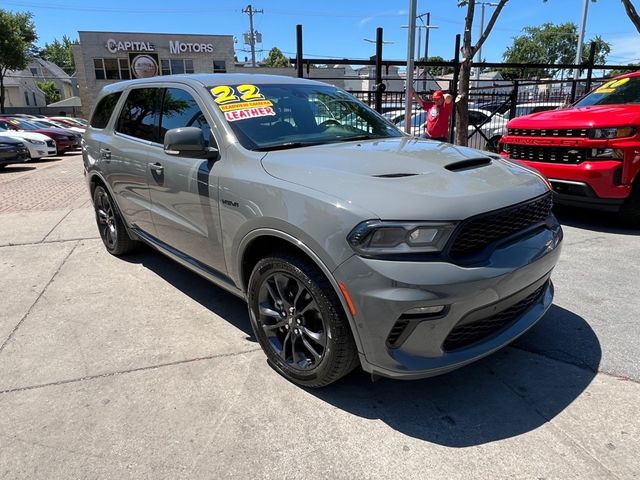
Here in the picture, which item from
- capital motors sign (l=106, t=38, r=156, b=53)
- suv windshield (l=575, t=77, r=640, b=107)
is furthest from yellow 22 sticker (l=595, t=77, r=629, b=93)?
capital motors sign (l=106, t=38, r=156, b=53)

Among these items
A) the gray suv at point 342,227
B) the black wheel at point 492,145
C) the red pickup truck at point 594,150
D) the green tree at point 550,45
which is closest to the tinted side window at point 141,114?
the gray suv at point 342,227

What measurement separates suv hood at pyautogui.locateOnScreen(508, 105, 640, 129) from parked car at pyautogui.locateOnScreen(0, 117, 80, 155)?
1854cm

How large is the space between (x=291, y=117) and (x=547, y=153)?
4.04 meters

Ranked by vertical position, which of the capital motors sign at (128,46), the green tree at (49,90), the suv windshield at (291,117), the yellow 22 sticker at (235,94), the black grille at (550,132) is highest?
the capital motors sign at (128,46)

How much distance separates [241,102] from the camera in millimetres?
3311

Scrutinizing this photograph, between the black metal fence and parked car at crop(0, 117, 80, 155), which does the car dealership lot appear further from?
parked car at crop(0, 117, 80, 155)

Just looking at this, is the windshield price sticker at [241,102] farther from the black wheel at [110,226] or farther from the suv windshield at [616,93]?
the suv windshield at [616,93]

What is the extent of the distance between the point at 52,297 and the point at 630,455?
14.4 ft

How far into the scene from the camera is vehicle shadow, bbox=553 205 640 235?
5797mm

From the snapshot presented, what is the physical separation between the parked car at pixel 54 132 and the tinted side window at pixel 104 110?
16148 mm

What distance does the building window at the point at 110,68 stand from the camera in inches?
1428

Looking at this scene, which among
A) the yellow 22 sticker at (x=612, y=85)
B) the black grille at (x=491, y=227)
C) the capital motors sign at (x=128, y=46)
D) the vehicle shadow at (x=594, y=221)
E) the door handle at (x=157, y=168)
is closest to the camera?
the black grille at (x=491, y=227)

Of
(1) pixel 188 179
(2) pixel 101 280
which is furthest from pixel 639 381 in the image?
(2) pixel 101 280

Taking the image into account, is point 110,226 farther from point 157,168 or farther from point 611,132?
point 611,132
